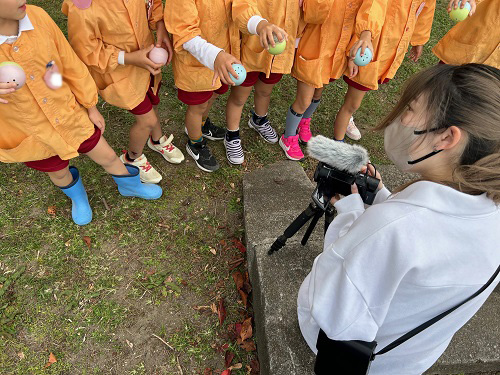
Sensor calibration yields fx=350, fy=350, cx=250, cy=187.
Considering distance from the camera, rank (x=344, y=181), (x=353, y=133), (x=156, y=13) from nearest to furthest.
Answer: (x=344, y=181) → (x=156, y=13) → (x=353, y=133)

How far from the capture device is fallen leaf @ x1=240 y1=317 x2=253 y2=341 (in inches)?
101

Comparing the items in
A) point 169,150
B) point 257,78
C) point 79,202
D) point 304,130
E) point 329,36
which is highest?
point 329,36

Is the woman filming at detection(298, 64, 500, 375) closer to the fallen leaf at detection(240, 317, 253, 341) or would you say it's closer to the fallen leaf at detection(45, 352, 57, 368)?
the fallen leaf at detection(240, 317, 253, 341)

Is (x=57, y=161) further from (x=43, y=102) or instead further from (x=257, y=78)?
(x=257, y=78)

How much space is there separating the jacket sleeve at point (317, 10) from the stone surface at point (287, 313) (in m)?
1.57

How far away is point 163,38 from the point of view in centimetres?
269

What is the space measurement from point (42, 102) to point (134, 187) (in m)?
1.15

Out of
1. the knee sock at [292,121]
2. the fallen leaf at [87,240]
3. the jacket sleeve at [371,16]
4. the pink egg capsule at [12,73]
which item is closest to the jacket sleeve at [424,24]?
the jacket sleeve at [371,16]

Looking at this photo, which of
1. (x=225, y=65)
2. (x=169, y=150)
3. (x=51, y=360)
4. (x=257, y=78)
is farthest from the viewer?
(x=169, y=150)

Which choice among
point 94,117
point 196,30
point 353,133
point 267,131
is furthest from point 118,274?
point 353,133

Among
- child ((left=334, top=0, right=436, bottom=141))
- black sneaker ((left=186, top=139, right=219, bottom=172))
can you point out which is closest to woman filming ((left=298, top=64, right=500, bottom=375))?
child ((left=334, top=0, right=436, bottom=141))

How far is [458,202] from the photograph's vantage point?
3.65 ft

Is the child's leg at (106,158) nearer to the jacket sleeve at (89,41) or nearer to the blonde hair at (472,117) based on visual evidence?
the jacket sleeve at (89,41)

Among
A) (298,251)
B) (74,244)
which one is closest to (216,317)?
(298,251)
